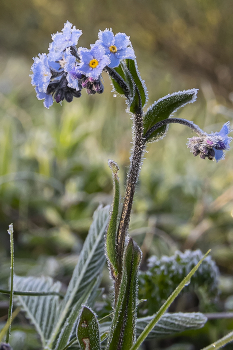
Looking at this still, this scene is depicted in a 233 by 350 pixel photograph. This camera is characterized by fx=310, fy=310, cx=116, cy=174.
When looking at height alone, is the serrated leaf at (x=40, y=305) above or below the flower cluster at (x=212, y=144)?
below

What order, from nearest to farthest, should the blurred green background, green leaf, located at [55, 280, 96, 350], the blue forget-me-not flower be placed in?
1. the blue forget-me-not flower
2. green leaf, located at [55, 280, 96, 350]
3. the blurred green background

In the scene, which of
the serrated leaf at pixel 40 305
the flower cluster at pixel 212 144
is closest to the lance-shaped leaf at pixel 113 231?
the flower cluster at pixel 212 144

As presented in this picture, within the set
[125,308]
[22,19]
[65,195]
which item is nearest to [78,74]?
[125,308]

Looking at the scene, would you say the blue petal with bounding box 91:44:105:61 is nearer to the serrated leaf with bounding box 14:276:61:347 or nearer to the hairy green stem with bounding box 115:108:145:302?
the hairy green stem with bounding box 115:108:145:302

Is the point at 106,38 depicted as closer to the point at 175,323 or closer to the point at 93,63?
the point at 93,63

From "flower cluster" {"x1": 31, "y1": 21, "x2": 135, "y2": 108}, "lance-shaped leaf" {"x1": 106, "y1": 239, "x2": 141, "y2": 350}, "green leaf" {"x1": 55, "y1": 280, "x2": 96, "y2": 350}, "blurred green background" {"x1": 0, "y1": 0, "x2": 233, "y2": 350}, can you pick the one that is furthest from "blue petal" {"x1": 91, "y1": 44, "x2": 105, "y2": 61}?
"blurred green background" {"x1": 0, "y1": 0, "x2": 233, "y2": 350}

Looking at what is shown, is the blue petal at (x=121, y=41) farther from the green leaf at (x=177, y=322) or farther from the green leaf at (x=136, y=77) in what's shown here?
the green leaf at (x=177, y=322)
